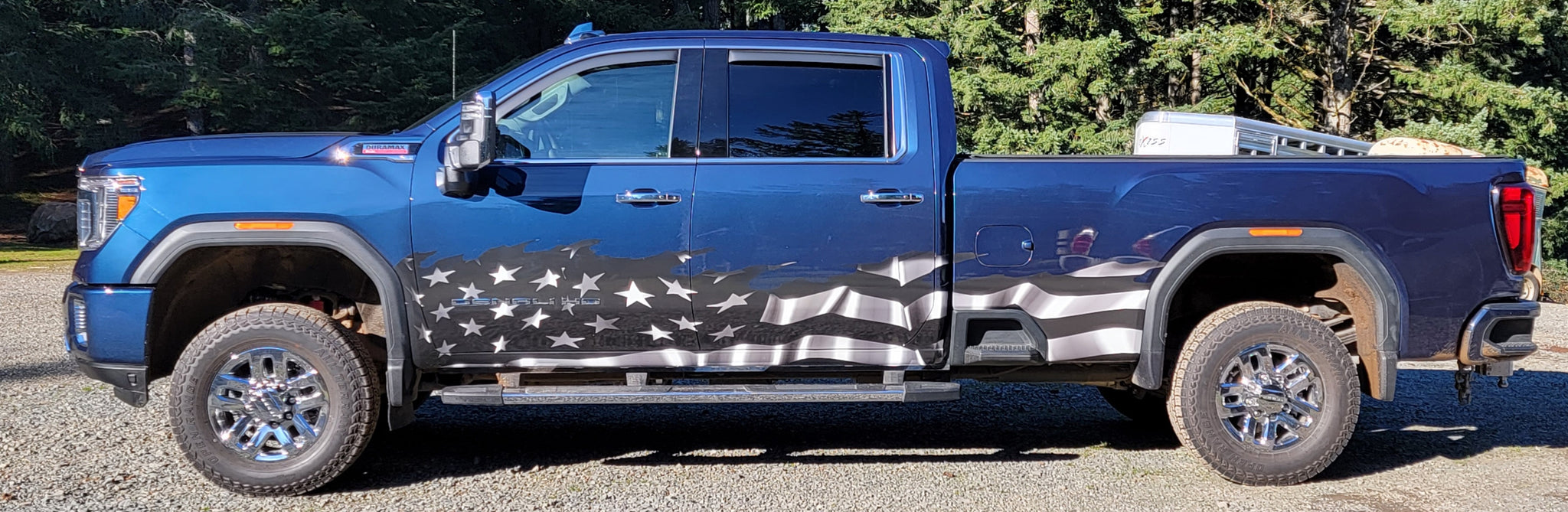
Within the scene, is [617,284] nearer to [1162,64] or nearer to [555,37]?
[1162,64]

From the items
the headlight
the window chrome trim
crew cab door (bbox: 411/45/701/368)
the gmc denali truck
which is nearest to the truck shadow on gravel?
the gmc denali truck

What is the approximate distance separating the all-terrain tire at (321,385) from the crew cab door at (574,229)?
31 centimetres

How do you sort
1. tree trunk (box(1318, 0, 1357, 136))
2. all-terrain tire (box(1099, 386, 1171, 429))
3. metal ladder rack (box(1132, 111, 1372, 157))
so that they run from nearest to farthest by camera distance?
metal ladder rack (box(1132, 111, 1372, 157))
all-terrain tire (box(1099, 386, 1171, 429))
tree trunk (box(1318, 0, 1357, 136))

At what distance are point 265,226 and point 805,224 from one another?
2067 millimetres

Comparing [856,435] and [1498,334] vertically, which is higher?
[1498,334]

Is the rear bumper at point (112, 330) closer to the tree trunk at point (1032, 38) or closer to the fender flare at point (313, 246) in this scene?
the fender flare at point (313, 246)

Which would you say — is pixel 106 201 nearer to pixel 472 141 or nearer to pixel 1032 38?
pixel 472 141

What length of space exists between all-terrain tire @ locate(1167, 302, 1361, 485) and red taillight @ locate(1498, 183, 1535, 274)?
0.78 metres

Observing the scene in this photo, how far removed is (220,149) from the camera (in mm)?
4406

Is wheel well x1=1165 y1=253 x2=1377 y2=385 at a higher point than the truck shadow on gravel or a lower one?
higher

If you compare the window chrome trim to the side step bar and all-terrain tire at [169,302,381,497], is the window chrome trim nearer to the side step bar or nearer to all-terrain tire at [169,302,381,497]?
the side step bar

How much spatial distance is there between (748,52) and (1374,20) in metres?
16.0

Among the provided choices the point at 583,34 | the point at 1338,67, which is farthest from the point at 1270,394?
the point at 1338,67

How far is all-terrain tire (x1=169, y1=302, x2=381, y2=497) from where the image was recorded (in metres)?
4.32
